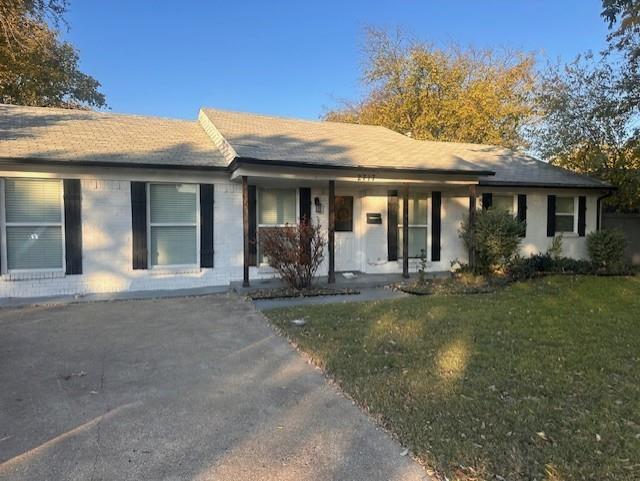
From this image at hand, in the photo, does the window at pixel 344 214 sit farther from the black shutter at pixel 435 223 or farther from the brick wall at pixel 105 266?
the brick wall at pixel 105 266

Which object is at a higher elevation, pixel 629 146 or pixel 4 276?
pixel 629 146

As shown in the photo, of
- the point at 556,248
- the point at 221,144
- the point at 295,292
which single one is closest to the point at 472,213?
the point at 556,248

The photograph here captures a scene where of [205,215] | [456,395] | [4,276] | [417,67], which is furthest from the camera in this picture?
[417,67]

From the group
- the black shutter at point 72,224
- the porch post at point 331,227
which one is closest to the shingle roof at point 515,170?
the porch post at point 331,227

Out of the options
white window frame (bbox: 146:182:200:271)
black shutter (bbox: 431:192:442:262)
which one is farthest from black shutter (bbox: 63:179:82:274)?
black shutter (bbox: 431:192:442:262)

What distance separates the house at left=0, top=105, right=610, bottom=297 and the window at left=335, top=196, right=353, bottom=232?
0.03 m

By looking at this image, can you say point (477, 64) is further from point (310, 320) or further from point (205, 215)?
point (310, 320)

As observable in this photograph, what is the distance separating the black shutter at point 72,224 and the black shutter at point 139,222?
0.93m

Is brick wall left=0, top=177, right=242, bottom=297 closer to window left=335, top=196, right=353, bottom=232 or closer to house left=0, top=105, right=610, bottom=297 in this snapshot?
house left=0, top=105, right=610, bottom=297

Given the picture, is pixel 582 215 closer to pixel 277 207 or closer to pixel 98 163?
pixel 277 207

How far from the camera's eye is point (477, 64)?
86.2 feet

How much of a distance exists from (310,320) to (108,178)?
500 centimetres

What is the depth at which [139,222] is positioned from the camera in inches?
344

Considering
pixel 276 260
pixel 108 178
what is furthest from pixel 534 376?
pixel 108 178
